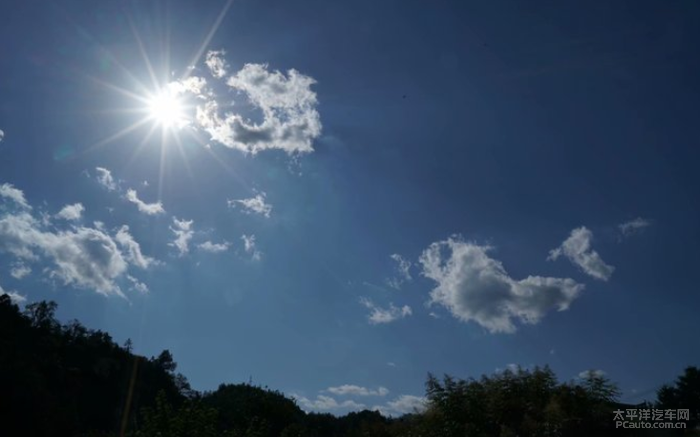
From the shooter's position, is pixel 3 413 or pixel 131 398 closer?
pixel 3 413

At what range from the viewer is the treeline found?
16.9 metres

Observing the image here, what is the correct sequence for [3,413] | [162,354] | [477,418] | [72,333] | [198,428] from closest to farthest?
1. [477,418]
2. [198,428]
3. [3,413]
4. [72,333]
5. [162,354]

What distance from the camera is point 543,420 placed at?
16422 mm

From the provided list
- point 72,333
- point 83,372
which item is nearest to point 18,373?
point 83,372

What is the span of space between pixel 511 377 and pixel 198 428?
12422mm

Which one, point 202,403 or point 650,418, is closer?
point 650,418

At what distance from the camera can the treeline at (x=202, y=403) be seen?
55.5ft

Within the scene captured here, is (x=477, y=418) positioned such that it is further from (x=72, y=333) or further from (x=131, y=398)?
(x=72, y=333)

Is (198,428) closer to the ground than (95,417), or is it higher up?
higher up

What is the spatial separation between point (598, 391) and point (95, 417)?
290ft

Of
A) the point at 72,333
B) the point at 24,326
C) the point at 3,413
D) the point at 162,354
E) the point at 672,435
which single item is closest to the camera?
the point at 672,435

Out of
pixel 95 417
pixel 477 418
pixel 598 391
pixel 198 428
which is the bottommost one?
pixel 95 417

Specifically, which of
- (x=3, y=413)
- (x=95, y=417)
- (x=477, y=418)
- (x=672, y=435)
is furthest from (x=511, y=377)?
(x=95, y=417)

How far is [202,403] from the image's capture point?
2748cm
